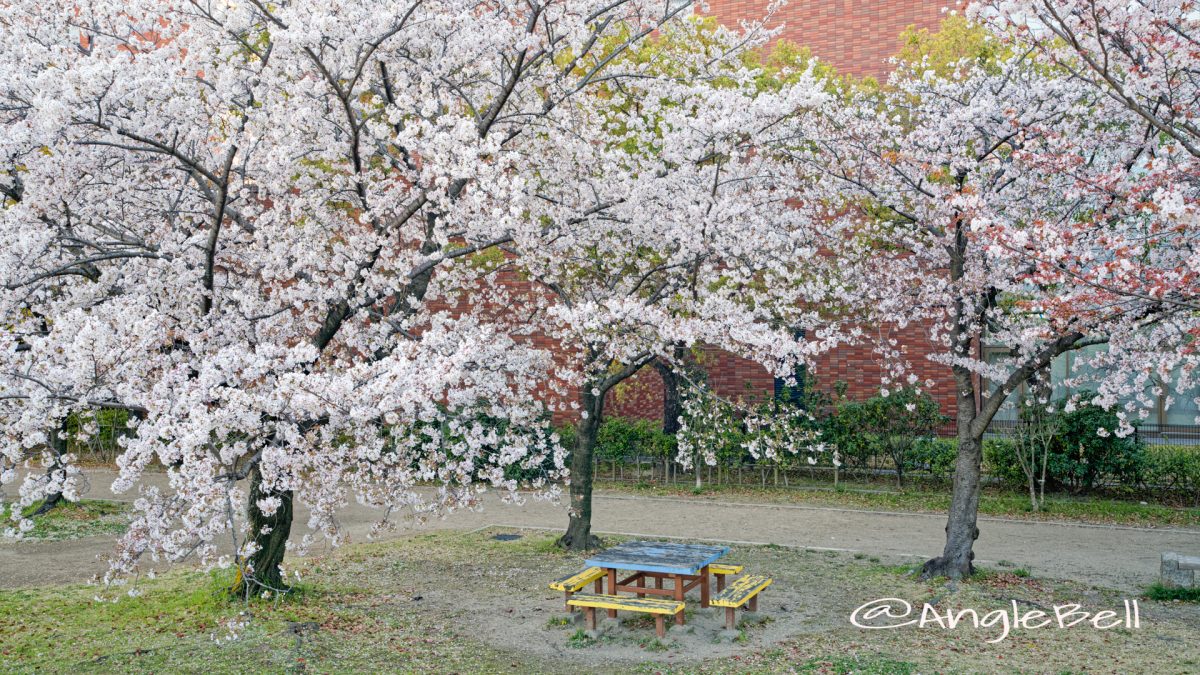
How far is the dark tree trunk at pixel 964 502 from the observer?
9523mm

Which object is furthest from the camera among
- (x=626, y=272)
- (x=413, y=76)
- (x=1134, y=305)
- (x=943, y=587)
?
(x=626, y=272)

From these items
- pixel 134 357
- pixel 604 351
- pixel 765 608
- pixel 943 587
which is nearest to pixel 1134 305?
pixel 943 587

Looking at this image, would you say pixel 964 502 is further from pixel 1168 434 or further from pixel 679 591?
pixel 1168 434

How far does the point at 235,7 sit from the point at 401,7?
5.49 feet

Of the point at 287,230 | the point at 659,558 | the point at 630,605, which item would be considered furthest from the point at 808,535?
the point at 287,230

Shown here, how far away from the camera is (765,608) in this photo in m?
8.50

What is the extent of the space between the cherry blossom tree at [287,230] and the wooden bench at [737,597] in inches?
80.4

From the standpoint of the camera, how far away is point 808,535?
1283cm

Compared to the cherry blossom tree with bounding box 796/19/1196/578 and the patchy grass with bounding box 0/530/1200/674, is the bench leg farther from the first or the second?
the cherry blossom tree with bounding box 796/19/1196/578

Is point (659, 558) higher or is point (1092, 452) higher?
point (1092, 452)

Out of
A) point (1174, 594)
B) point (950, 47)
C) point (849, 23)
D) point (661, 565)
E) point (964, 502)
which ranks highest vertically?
point (849, 23)

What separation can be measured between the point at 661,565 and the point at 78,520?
1068 centimetres

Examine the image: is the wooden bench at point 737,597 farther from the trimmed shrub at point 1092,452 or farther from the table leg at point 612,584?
the trimmed shrub at point 1092,452

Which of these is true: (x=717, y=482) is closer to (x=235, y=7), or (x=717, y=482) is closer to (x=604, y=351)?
(x=604, y=351)
